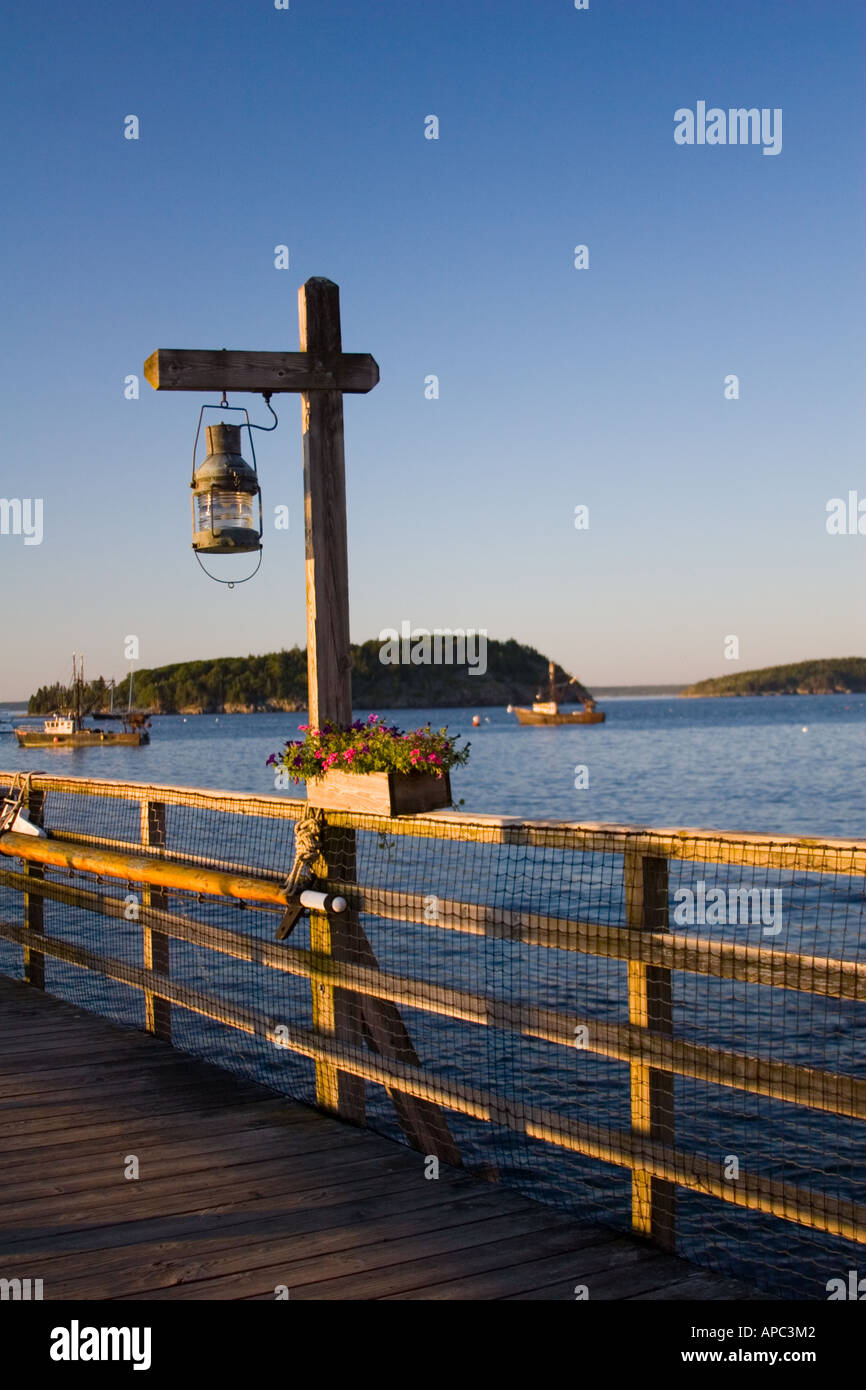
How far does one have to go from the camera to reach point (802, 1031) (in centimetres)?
1118

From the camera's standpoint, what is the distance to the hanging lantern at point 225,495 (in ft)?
17.8

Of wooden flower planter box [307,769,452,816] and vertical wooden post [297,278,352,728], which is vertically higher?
vertical wooden post [297,278,352,728]

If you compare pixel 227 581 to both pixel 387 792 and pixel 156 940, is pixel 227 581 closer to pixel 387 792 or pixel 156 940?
pixel 387 792

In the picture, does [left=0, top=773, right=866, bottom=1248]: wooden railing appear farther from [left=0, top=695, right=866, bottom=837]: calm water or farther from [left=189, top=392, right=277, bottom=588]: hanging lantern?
[left=0, top=695, right=866, bottom=837]: calm water

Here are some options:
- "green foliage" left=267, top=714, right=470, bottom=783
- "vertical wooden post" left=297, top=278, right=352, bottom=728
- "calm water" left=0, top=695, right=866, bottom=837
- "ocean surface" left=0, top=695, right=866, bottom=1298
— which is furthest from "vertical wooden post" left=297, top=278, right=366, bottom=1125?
"calm water" left=0, top=695, right=866, bottom=837

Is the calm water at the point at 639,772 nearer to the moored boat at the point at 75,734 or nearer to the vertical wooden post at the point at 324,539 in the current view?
the moored boat at the point at 75,734

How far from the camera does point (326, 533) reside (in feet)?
16.6

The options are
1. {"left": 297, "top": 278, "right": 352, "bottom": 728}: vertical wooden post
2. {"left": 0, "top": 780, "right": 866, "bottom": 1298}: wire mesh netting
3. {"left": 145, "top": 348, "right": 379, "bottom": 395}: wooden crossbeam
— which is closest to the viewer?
{"left": 0, "top": 780, "right": 866, "bottom": 1298}: wire mesh netting

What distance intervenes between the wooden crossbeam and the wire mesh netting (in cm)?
169

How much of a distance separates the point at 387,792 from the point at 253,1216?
1.47 m

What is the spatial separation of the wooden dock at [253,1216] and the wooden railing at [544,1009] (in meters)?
0.25

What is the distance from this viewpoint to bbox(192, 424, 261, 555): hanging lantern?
543 centimetres

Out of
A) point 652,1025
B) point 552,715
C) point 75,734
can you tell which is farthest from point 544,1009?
point 552,715

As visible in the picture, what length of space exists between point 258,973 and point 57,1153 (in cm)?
923
